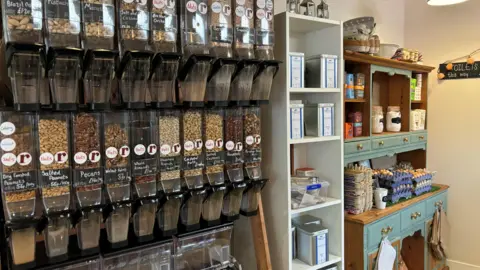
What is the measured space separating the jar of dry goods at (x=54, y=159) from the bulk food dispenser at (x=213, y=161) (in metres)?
0.52

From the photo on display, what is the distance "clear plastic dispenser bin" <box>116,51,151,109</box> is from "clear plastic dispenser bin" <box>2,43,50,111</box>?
25 cm

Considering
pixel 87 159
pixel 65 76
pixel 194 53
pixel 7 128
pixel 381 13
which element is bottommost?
pixel 87 159

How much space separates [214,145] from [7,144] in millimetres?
713

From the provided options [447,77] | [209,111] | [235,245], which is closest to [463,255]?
[447,77]

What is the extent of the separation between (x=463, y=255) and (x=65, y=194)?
3559 mm

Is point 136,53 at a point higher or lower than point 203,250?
higher

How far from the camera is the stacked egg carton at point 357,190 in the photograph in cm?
246

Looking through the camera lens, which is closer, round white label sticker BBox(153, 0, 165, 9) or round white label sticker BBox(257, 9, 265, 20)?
round white label sticker BBox(153, 0, 165, 9)

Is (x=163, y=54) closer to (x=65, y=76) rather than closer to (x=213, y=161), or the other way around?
(x=65, y=76)

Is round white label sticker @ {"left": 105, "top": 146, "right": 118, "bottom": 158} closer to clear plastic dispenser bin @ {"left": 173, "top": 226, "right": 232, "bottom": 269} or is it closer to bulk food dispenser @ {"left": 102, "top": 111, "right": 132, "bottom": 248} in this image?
bulk food dispenser @ {"left": 102, "top": 111, "right": 132, "bottom": 248}

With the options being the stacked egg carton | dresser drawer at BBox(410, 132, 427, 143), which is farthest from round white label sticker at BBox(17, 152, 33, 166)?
dresser drawer at BBox(410, 132, 427, 143)

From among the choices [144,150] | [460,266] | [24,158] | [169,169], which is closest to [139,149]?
[144,150]

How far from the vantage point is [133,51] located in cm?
122

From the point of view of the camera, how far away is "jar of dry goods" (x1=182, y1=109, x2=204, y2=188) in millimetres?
1412
